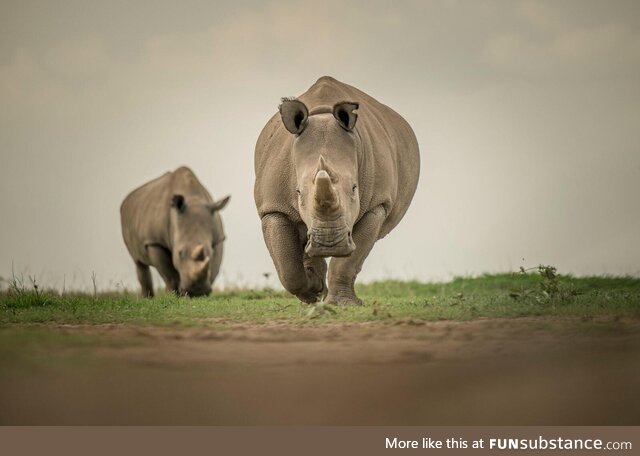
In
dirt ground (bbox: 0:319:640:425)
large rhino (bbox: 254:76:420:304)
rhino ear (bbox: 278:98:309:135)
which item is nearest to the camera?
dirt ground (bbox: 0:319:640:425)

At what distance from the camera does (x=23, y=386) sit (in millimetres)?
5410

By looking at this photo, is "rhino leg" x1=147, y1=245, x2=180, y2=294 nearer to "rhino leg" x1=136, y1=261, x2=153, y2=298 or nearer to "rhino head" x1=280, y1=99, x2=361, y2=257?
"rhino leg" x1=136, y1=261, x2=153, y2=298

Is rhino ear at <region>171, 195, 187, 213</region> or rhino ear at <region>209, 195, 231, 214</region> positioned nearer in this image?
rhino ear at <region>171, 195, 187, 213</region>

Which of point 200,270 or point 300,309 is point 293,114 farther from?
point 200,270

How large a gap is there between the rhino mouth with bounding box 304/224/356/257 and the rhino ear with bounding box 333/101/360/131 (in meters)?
1.01

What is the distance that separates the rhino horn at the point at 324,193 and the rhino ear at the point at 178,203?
624 cm

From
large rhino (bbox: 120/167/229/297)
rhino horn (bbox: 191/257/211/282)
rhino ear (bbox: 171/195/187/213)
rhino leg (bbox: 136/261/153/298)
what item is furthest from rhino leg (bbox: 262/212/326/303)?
rhino leg (bbox: 136/261/153/298)

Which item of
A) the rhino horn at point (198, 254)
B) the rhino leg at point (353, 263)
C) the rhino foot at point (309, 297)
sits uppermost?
the rhino horn at point (198, 254)

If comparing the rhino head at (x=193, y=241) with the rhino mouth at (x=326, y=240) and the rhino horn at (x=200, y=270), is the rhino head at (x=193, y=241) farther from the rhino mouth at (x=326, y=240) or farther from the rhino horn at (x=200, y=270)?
the rhino mouth at (x=326, y=240)

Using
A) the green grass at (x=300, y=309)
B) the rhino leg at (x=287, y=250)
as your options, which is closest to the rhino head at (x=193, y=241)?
the green grass at (x=300, y=309)

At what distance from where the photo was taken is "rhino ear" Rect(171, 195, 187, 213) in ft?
43.1

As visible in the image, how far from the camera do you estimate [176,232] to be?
13352 mm

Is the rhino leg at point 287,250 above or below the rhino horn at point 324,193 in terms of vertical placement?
below

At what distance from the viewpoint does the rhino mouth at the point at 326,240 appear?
23.7 feet
